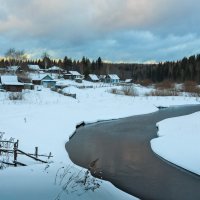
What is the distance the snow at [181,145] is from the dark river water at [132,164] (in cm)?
56

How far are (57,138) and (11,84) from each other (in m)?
39.8

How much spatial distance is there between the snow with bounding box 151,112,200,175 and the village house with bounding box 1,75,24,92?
38926mm

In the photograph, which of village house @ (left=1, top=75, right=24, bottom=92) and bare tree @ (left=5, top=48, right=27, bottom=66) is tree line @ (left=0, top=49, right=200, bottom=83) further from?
village house @ (left=1, top=75, right=24, bottom=92)

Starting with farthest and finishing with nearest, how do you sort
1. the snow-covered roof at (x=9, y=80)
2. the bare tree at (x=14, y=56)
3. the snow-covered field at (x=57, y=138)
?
the bare tree at (x=14, y=56), the snow-covered roof at (x=9, y=80), the snow-covered field at (x=57, y=138)

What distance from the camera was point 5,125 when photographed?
27.2 meters

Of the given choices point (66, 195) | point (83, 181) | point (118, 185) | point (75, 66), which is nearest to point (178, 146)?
point (118, 185)

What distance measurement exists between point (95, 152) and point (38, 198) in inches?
501

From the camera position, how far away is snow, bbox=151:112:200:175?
59.1ft

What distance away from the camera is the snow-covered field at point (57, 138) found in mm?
9477

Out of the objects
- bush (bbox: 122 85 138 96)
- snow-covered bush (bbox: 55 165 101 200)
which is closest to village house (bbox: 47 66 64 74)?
bush (bbox: 122 85 138 96)

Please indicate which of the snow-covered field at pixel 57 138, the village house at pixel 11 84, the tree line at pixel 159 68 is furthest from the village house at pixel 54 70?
the snow-covered field at pixel 57 138

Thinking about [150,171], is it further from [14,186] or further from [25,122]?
[25,122]

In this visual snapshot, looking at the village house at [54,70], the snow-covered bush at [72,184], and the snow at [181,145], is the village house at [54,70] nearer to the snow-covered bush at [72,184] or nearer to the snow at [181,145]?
the snow at [181,145]

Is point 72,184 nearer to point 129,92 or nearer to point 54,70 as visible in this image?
point 129,92
